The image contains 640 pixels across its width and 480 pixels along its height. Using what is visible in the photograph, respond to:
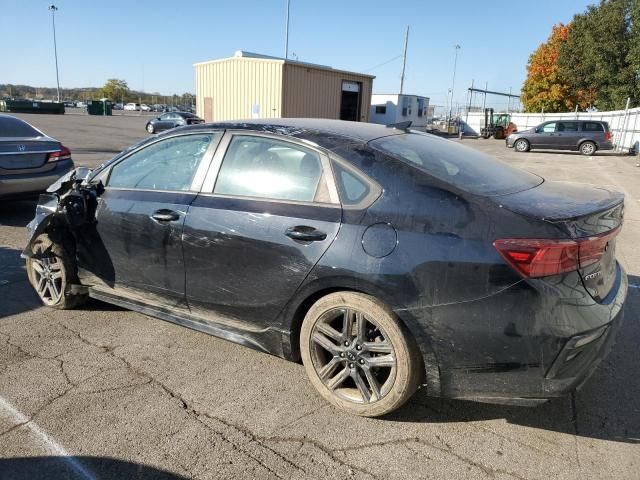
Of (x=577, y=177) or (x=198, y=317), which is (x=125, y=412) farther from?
(x=577, y=177)

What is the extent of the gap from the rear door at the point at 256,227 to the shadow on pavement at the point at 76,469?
1.02m

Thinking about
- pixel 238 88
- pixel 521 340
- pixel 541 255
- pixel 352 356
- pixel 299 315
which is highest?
pixel 238 88

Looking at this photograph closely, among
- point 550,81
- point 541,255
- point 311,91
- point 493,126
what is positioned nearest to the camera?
point 541,255

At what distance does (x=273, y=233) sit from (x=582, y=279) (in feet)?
5.31

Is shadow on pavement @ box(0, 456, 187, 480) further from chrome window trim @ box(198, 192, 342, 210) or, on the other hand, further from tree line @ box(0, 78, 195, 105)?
tree line @ box(0, 78, 195, 105)

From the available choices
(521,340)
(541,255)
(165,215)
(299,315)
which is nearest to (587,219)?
(541,255)

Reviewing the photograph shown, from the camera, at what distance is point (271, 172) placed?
313 centimetres

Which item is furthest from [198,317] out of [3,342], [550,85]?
[550,85]

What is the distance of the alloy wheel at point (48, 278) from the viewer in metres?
4.13

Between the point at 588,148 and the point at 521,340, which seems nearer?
the point at 521,340

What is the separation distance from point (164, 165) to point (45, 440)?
6.27ft

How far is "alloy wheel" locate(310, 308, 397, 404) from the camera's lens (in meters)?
2.70

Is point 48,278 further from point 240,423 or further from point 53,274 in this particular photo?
point 240,423

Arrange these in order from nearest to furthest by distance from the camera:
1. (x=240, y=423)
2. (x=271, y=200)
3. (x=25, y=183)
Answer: (x=240, y=423) < (x=271, y=200) < (x=25, y=183)
